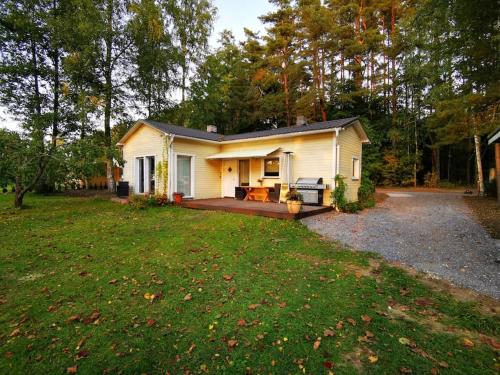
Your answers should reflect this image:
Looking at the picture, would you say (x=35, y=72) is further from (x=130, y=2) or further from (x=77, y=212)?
(x=77, y=212)

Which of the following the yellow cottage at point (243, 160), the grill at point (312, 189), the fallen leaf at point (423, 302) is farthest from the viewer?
the yellow cottage at point (243, 160)

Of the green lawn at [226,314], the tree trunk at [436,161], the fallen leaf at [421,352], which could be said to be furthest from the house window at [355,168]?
the tree trunk at [436,161]

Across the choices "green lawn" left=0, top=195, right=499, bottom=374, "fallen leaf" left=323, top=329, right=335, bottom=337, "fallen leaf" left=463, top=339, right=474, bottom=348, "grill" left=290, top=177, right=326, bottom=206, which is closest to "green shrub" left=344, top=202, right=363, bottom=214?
"grill" left=290, top=177, right=326, bottom=206

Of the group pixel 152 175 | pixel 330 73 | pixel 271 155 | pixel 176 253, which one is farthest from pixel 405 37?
pixel 176 253

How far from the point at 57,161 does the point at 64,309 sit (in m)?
9.55

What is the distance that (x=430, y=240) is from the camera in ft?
20.1

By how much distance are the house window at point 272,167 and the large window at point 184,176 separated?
3842 mm

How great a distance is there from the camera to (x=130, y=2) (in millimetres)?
16516

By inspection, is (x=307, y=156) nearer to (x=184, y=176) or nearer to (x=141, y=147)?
(x=184, y=176)

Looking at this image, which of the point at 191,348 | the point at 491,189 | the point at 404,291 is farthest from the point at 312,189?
the point at 491,189

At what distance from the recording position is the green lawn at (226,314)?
7.80ft

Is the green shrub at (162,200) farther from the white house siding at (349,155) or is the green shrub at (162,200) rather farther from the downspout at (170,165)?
the white house siding at (349,155)

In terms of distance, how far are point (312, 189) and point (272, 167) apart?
2.56 metres

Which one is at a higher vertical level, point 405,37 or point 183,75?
point 405,37
